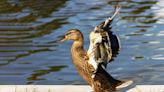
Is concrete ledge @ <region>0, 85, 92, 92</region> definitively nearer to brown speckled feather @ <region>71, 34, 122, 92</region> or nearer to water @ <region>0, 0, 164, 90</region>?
brown speckled feather @ <region>71, 34, 122, 92</region>

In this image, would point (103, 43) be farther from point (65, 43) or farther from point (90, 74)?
point (65, 43)

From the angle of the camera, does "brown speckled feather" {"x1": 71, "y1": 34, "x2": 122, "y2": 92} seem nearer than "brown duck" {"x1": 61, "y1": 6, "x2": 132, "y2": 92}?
No

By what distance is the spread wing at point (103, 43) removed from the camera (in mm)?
6094

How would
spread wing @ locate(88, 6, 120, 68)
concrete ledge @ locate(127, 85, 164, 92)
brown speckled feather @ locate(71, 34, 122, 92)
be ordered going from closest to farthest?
spread wing @ locate(88, 6, 120, 68) → brown speckled feather @ locate(71, 34, 122, 92) → concrete ledge @ locate(127, 85, 164, 92)

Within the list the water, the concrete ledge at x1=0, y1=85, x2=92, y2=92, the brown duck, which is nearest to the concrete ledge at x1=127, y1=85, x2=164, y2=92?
the brown duck

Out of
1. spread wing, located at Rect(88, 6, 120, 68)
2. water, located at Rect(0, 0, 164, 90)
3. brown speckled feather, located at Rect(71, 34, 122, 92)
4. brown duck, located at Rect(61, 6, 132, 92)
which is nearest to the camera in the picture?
spread wing, located at Rect(88, 6, 120, 68)

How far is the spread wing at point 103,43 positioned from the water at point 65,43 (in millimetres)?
3039

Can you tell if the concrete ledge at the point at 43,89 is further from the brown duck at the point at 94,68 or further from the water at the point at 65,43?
the water at the point at 65,43

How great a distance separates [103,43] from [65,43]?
604cm

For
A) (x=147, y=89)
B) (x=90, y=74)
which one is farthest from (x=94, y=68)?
(x=147, y=89)

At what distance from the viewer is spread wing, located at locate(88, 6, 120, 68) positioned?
20.0 feet

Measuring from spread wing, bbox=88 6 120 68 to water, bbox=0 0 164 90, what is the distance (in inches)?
120

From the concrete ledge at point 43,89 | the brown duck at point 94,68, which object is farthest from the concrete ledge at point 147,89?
the concrete ledge at point 43,89

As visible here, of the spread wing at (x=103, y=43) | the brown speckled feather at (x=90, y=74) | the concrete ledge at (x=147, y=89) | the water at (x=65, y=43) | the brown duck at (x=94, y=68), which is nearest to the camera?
the spread wing at (x=103, y=43)
